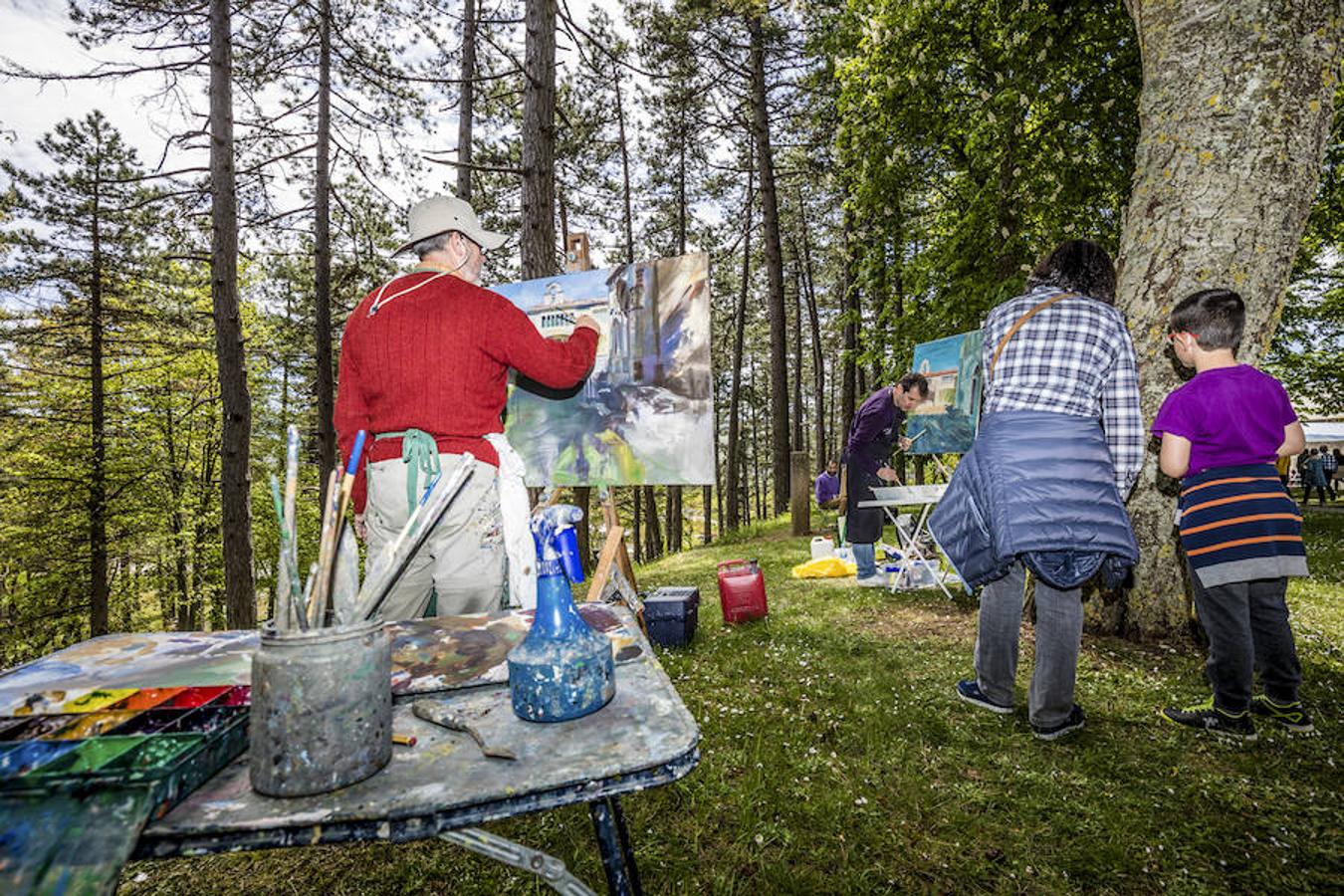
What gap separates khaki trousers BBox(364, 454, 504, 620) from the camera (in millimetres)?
2254

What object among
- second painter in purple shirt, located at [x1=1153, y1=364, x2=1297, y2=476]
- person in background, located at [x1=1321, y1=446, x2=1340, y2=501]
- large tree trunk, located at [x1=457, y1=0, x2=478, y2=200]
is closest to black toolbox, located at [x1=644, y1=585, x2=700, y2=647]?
second painter in purple shirt, located at [x1=1153, y1=364, x2=1297, y2=476]

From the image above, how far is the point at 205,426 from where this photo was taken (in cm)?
1424

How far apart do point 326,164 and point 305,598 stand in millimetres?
11613

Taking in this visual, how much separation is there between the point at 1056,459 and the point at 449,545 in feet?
8.47

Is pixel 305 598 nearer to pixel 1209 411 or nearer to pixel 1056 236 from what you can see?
pixel 1209 411

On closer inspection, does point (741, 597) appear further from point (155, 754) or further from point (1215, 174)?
point (155, 754)

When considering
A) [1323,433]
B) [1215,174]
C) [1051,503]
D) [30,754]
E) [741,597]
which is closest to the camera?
[30,754]

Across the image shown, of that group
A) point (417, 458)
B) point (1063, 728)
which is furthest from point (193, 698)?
point (1063, 728)

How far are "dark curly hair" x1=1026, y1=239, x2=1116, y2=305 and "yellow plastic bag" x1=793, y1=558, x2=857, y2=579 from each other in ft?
14.3

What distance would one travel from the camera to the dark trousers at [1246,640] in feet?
8.08

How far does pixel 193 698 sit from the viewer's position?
3.44ft

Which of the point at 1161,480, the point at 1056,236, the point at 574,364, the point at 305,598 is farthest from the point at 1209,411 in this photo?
the point at 1056,236

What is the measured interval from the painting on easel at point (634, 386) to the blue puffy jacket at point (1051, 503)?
65.4 inches

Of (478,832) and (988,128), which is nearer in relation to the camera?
Result: (478,832)
